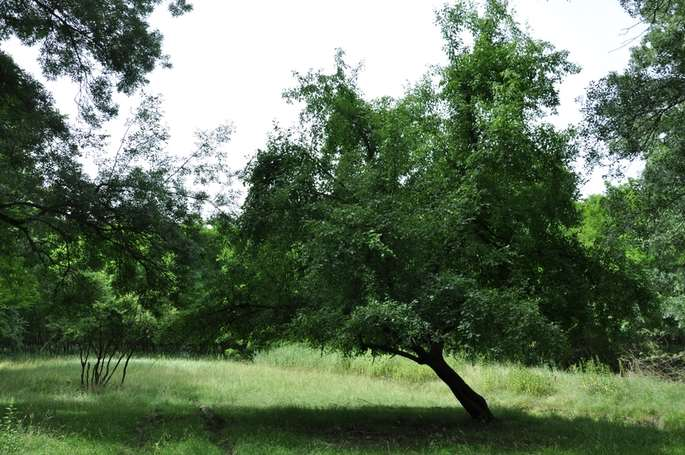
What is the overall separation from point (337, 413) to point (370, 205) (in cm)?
670

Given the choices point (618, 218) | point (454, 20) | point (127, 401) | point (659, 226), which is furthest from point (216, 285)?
point (659, 226)

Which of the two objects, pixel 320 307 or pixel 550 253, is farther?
pixel 550 253

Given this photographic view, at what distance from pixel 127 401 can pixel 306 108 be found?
34.6 feet

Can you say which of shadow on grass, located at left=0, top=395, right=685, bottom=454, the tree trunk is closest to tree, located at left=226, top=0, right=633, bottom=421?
the tree trunk

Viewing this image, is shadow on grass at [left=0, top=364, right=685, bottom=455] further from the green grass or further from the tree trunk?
the tree trunk

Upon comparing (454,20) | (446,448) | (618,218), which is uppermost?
(454,20)

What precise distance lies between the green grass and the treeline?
5.75 feet

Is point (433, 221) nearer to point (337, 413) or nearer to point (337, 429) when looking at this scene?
point (337, 429)

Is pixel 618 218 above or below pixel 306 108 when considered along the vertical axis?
below

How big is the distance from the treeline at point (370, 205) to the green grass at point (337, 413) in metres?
1.75

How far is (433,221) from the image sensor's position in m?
11.6

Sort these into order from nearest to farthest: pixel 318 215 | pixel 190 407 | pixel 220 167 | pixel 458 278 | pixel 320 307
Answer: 1. pixel 458 278
2. pixel 320 307
3. pixel 318 215
4. pixel 220 167
5. pixel 190 407

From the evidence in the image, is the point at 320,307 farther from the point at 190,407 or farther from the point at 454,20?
the point at 454,20

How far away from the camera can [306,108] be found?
15.0 meters
